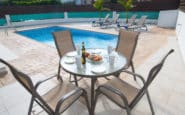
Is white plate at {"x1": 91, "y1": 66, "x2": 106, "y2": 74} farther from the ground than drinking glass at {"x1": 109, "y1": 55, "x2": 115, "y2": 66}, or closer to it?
closer to it

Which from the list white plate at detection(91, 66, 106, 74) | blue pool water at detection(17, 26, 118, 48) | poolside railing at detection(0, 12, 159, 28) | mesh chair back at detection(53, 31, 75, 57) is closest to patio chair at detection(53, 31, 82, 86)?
mesh chair back at detection(53, 31, 75, 57)

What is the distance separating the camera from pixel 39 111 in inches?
90.7

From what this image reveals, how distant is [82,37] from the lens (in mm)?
8859

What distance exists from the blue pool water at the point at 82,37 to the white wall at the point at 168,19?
4092 millimetres

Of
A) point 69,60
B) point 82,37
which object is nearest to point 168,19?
point 82,37

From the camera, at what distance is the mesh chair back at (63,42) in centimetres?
307

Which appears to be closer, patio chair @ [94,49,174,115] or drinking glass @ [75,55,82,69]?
patio chair @ [94,49,174,115]

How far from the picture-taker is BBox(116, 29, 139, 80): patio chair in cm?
284

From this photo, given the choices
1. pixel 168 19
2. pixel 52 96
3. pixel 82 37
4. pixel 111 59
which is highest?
pixel 168 19

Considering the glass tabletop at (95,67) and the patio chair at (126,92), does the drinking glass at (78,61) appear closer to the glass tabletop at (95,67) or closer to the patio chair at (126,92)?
the glass tabletop at (95,67)

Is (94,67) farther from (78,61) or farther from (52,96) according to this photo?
(52,96)

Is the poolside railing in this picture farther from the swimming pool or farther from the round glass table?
the round glass table

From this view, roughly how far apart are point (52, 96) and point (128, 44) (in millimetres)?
1852

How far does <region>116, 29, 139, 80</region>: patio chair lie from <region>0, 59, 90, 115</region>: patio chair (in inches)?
52.0
